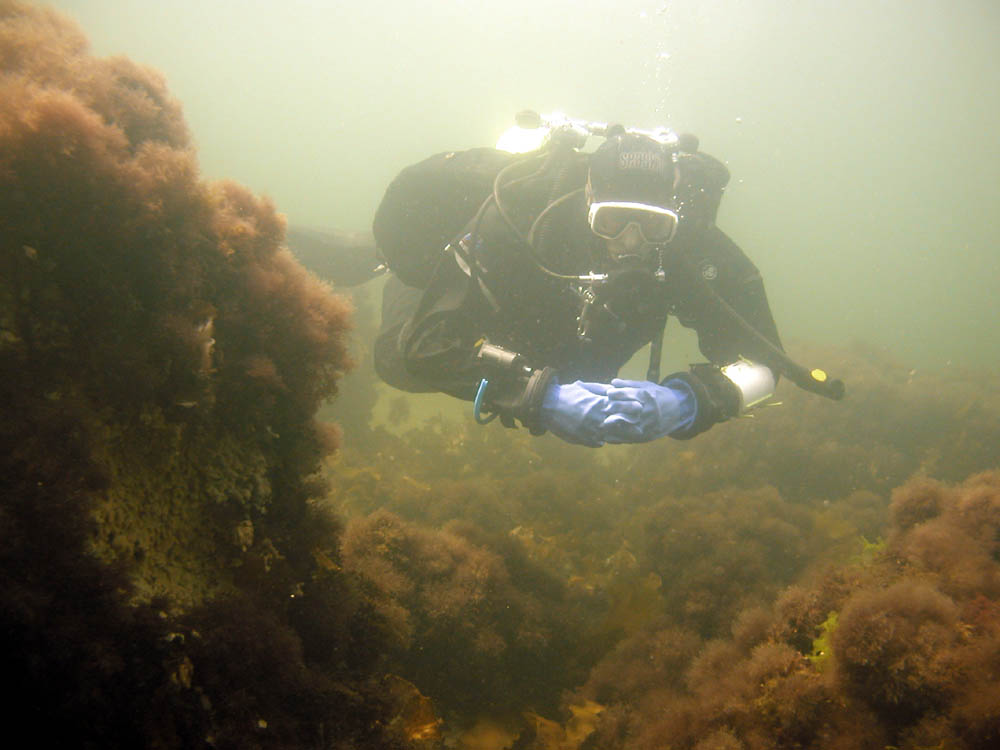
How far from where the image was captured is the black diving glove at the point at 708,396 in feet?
12.0

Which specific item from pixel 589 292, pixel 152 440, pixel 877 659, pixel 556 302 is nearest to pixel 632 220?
Result: pixel 589 292

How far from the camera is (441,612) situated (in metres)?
3.62

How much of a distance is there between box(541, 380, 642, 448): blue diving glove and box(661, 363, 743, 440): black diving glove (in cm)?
60

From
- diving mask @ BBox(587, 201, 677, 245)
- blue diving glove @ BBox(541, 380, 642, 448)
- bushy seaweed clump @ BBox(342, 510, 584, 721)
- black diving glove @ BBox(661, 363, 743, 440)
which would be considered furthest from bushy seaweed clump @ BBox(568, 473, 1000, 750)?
diving mask @ BBox(587, 201, 677, 245)

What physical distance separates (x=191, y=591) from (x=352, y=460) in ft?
21.5

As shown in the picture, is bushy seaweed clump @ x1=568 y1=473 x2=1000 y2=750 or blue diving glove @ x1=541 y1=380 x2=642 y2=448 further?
blue diving glove @ x1=541 y1=380 x2=642 y2=448

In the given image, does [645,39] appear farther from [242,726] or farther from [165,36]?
[242,726]

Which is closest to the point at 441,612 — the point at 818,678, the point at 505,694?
the point at 505,694

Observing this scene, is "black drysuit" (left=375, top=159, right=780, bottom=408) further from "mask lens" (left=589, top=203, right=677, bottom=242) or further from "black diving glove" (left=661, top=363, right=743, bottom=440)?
"black diving glove" (left=661, top=363, right=743, bottom=440)

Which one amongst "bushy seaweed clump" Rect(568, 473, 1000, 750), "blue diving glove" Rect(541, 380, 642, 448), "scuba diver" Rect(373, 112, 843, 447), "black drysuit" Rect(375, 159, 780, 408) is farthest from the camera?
"black drysuit" Rect(375, 159, 780, 408)

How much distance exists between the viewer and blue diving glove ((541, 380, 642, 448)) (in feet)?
10.9

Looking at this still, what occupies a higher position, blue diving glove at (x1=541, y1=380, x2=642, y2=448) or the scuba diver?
the scuba diver

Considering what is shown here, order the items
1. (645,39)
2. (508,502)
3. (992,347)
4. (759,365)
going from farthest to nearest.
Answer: (645,39), (992,347), (508,502), (759,365)

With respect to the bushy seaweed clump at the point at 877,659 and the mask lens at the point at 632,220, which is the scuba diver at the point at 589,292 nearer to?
the mask lens at the point at 632,220
